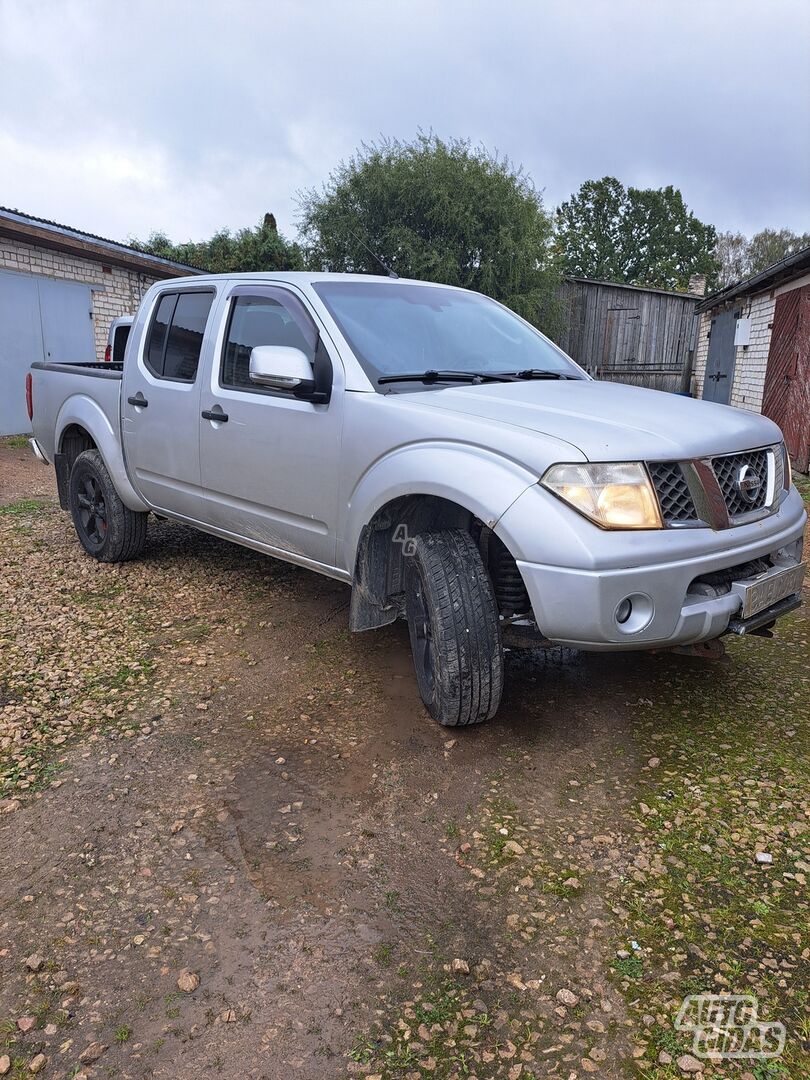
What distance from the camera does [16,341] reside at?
12.4 metres

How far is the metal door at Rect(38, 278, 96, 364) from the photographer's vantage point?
12992 millimetres

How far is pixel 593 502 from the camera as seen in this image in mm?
2609

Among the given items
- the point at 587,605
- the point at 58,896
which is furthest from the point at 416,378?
the point at 58,896

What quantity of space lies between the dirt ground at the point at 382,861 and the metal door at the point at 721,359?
566 inches

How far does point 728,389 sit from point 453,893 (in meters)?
16.9

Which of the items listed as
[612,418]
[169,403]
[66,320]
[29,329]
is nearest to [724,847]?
[612,418]

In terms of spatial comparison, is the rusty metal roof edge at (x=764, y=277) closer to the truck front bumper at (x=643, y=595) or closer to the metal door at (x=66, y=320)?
the truck front bumper at (x=643, y=595)

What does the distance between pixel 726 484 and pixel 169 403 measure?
3.07 meters

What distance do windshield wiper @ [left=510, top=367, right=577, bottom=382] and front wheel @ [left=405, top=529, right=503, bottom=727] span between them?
0.99m

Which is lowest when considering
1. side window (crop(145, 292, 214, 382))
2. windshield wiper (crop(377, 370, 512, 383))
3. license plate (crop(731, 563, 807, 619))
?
license plate (crop(731, 563, 807, 619))

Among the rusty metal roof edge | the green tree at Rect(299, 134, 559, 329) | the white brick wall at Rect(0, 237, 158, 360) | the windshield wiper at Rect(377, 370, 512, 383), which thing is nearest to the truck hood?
the windshield wiper at Rect(377, 370, 512, 383)

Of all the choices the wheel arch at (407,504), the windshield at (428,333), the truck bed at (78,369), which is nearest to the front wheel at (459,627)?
the wheel arch at (407,504)

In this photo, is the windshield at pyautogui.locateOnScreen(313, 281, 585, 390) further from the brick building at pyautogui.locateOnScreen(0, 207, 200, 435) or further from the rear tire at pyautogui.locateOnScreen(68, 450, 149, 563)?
the brick building at pyautogui.locateOnScreen(0, 207, 200, 435)

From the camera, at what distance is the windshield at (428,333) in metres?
3.56
